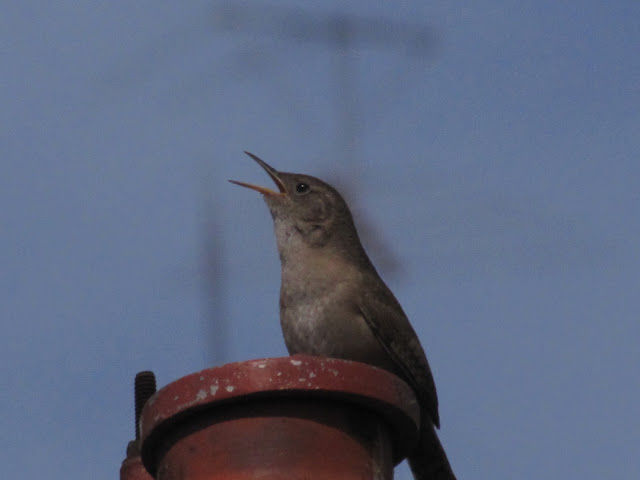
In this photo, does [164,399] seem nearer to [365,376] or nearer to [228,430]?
[228,430]

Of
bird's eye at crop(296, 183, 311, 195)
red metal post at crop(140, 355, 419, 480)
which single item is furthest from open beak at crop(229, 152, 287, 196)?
red metal post at crop(140, 355, 419, 480)

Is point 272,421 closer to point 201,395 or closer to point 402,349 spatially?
point 201,395

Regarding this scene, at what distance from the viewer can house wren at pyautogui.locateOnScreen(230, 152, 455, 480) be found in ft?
19.0

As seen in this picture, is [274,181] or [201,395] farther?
[274,181]

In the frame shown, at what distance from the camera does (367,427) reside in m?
4.21

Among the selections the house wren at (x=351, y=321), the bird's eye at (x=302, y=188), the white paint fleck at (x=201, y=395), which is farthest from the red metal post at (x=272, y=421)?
the bird's eye at (x=302, y=188)

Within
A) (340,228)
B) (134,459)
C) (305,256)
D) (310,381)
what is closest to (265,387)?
(310,381)

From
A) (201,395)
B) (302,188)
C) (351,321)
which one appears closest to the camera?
(201,395)

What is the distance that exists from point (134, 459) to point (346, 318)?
1.51 meters

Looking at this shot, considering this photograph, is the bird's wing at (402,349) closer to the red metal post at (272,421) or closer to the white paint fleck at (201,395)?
the red metal post at (272,421)

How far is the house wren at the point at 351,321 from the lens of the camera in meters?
5.80

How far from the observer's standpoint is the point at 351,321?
19.2 ft

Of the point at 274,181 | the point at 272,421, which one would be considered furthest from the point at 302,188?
the point at 272,421

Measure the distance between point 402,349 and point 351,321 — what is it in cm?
31
